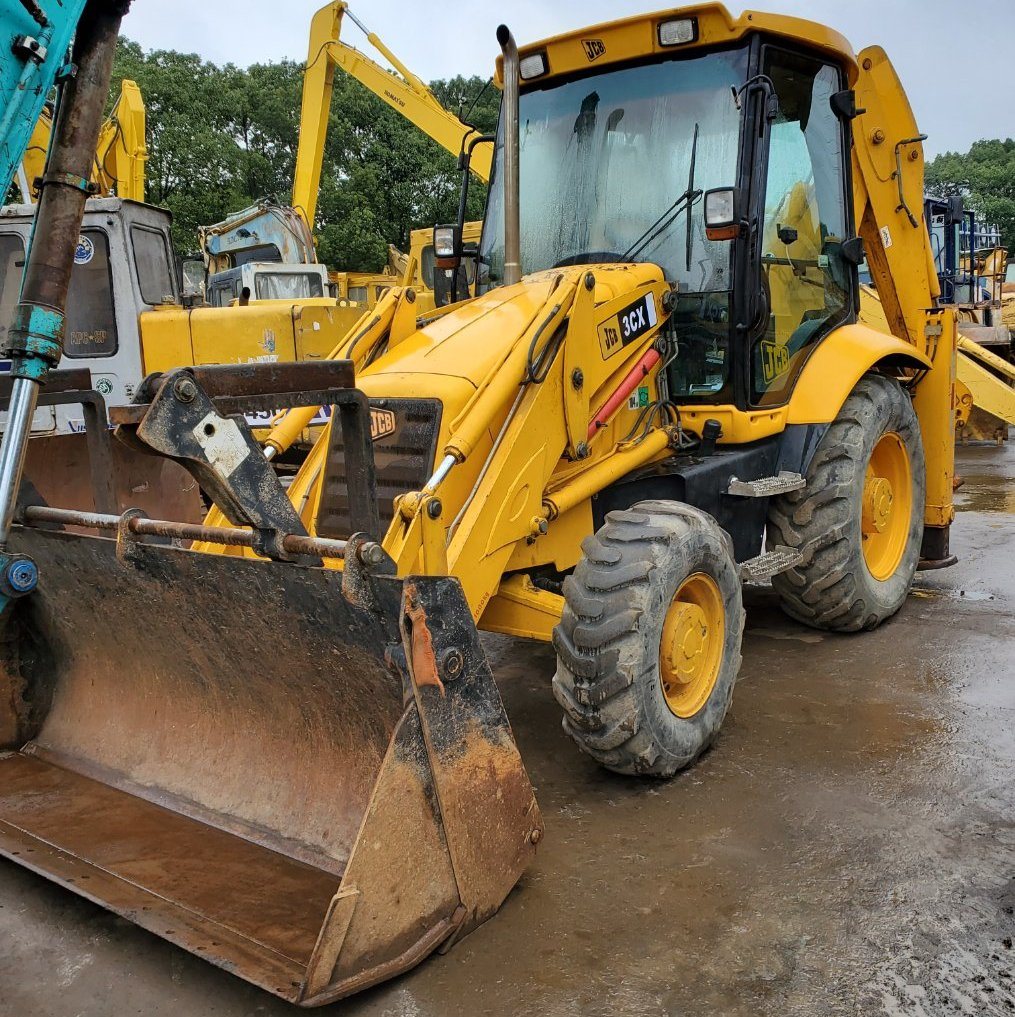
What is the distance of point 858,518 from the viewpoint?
4699 millimetres

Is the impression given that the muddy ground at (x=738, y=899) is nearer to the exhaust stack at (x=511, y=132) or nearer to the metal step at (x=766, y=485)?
the metal step at (x=766, y=485)

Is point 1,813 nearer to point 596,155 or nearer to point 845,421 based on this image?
point 596,155

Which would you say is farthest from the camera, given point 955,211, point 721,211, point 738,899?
point 955,211

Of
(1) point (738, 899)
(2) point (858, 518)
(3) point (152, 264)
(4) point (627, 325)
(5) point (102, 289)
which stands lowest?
(1) point (738, 899)

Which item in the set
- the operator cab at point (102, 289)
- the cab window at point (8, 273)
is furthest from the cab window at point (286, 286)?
the cab window at point (8, 273)

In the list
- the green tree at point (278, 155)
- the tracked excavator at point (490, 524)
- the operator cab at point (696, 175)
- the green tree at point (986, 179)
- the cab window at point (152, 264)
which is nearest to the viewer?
the tracked excavator at point (490, 524)

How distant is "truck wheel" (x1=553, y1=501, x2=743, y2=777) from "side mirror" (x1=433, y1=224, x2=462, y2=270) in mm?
1982

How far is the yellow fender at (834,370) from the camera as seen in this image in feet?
15.2

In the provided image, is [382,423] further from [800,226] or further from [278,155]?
[278,155]

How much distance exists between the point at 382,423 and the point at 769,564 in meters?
1.80

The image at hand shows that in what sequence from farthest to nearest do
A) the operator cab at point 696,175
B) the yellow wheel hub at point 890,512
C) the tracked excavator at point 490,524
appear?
the yellow wheel hub at point 890,512 < the operator cab at point 696,175 < the tracked excavator at point 490,524

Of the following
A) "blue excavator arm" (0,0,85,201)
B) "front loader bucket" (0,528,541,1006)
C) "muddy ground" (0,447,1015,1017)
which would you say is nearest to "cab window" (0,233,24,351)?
"front loader bucket" (0,528,541,1006)

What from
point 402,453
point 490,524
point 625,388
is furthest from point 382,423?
point 625,388

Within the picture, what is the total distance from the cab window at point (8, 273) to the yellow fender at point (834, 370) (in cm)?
611
